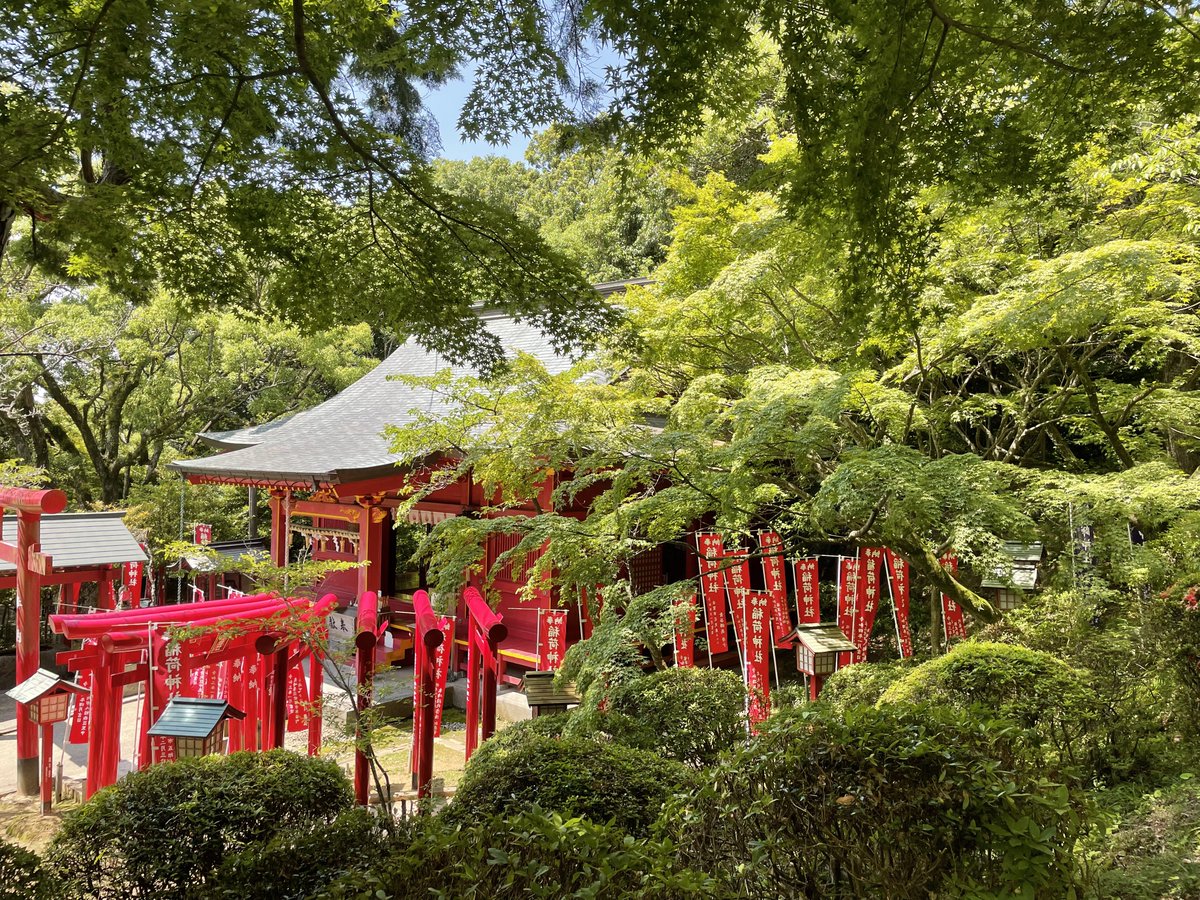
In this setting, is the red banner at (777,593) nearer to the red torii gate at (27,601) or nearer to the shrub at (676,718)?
the shrub at (676,718)

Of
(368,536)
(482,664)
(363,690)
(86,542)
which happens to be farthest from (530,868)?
(86,542)

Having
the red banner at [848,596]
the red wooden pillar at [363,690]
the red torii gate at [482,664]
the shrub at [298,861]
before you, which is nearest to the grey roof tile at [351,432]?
the red torii gate at [482,664]

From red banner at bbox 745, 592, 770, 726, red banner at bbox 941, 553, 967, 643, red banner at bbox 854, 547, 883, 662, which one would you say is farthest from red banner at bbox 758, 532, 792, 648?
red banner at bbox 941, 553, 967, 643

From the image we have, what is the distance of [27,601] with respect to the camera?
7.43 meters

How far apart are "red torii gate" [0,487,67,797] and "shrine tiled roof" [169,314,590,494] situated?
2701 millimetres

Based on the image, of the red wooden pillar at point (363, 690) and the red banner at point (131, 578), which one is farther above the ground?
the red banner at point (131, 578)

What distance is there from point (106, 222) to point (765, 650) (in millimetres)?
6229

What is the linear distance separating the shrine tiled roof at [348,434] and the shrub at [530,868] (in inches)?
245

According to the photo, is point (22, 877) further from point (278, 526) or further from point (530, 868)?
point (278, 526)

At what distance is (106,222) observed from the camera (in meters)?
2.98

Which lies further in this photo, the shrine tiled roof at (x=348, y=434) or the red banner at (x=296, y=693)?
the shrine tiled roof at (x=348, y=434)

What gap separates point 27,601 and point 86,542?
2.16 meters

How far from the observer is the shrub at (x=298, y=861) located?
2561 mm

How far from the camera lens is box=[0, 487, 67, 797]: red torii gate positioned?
7121mm
